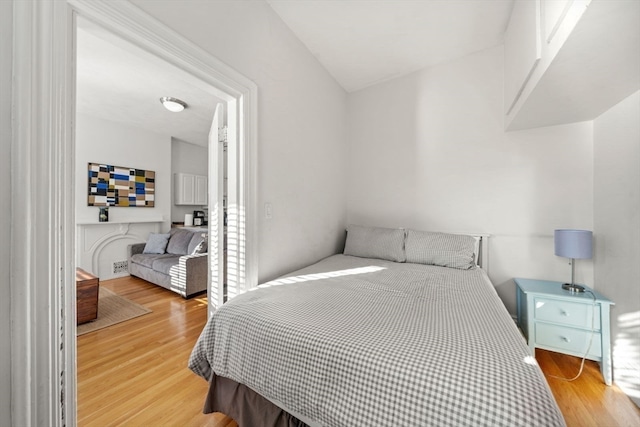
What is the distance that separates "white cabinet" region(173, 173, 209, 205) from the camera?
4793mm

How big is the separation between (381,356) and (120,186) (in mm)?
4708

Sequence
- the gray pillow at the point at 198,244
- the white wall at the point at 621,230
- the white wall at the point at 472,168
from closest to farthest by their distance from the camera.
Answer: the white wall at the point at 621,230
the white wall at the point at 472,168
the gray pillow at the point at 198,244

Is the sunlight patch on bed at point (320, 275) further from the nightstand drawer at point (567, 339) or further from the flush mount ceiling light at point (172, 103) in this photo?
the flush mount ceiling light at point (172, 103)

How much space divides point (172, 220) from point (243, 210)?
3933 mm

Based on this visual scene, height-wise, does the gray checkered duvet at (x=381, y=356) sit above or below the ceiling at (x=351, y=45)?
below

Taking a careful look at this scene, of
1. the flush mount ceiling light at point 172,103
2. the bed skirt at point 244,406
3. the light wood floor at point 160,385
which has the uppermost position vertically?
the flush mount ceiling light at point 172,103

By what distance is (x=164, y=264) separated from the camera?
3.31m

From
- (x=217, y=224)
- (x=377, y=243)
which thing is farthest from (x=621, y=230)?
(x=217, y=224)

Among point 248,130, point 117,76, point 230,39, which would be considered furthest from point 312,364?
point 117,76

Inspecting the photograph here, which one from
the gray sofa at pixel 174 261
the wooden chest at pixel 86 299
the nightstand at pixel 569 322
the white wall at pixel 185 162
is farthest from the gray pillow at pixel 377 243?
the white wall at pixel 185 162

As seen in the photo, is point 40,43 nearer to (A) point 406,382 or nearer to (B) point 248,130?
(B) point 248,130

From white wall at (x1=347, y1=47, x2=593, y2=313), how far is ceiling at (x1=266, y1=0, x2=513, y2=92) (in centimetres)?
24

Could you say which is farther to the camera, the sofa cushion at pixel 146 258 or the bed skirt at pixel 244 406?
the sofa cushion at pixel 146 258

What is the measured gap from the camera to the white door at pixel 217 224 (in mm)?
1810
